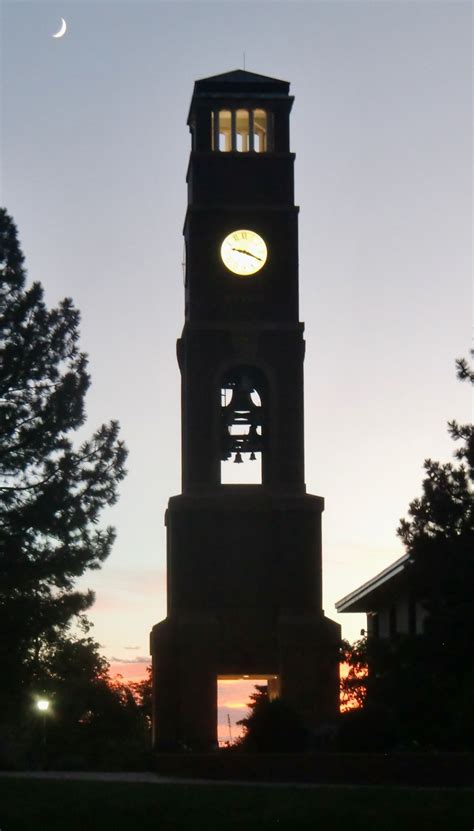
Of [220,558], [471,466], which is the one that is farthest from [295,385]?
[471,466]

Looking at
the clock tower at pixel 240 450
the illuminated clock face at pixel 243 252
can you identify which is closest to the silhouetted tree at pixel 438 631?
the clock tower at pixel 240 450

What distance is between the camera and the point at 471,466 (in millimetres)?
33406

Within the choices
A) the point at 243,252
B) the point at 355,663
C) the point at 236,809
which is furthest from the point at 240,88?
the point at 236,809

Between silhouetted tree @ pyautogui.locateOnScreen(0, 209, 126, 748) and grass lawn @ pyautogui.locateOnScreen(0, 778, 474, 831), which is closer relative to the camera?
grass lawn @ pyautogui.locateOnScreen(0, 778, 474, 831)

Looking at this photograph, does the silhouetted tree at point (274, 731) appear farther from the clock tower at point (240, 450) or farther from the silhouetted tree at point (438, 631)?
the clock tower at point (240, 450)

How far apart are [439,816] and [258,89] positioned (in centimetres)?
3182

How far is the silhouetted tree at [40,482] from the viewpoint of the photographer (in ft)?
123

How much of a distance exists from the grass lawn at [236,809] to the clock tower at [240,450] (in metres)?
18.8

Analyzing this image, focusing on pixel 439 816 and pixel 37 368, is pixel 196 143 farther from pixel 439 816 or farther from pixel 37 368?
pixel 439 816

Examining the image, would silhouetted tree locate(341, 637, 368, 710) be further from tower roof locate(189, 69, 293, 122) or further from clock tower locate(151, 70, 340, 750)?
tower roof locate(189, 69, 293, 122)

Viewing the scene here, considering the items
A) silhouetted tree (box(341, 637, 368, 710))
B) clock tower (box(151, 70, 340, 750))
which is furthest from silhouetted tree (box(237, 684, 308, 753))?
clock tower (box(151, 70, 340, 750))

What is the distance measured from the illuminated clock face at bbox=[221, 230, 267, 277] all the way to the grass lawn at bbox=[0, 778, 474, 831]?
1003 inches

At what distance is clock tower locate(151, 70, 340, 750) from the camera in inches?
1837

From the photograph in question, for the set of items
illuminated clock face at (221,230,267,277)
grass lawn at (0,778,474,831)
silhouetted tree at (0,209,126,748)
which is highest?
illuminated clock face at (221,230,267,277)
